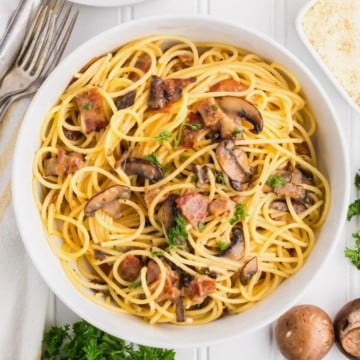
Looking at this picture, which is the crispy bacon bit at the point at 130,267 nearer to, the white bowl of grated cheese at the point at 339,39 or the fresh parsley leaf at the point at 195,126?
the fresh parsley leaf at the point at 195,126

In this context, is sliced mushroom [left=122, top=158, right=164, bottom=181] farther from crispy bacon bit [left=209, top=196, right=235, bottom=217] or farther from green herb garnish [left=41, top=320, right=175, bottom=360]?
green herb garnish [left=41, top=320, right=175, bottom=360]

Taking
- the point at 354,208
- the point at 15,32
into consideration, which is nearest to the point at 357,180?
the point at 354,208

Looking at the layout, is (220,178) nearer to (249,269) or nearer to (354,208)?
(249,269)

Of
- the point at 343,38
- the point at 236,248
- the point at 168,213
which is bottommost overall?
the point at 236,248

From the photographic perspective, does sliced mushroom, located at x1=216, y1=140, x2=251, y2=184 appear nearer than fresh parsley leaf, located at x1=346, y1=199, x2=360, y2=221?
Yes

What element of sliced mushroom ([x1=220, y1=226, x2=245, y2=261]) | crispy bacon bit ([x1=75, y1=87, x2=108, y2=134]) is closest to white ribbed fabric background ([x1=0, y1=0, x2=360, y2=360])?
crispy bacon bit ([x1=75, y1=87, x2=108, y2=134])

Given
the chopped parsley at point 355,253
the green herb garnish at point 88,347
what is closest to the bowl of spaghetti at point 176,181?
the green herb garnish at point 88,347
